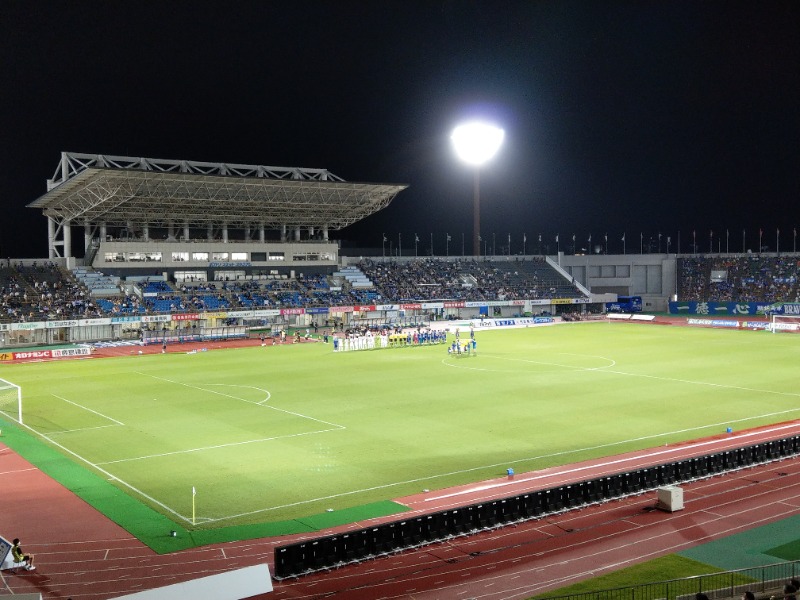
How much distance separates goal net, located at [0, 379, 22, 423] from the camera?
105ft

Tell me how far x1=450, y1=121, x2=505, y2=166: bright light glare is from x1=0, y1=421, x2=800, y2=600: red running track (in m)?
71.8

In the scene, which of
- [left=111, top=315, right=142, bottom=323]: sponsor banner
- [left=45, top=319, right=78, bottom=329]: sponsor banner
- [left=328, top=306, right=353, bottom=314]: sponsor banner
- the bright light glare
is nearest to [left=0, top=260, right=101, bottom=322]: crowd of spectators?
[left=45, top=319, right=78, bottom=329]: sponsor banner

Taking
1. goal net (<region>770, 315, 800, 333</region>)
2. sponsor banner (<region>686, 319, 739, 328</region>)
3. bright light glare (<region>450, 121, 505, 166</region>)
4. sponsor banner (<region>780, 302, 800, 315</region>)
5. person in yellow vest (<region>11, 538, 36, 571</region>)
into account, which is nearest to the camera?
person in yellow vest (<region>11, 538, 36, 571</region>)

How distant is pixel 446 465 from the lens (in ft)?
74.6

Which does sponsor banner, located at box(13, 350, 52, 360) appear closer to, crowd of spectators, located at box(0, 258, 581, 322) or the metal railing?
crowd of spectators, located at box(0, 258, 581, 322)

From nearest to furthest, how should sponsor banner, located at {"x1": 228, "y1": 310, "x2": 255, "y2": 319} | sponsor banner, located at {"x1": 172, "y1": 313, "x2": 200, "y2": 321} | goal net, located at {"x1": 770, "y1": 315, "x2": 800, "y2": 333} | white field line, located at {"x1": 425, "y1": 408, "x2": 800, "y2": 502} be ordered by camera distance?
white field line, located at {"x1": 425, "y1": 408, "x2": 800, "y2": 502}
sponsor banner, located at {"x1": 172, "y1": 313, "x2": 200, "y2": 321}
goal net, located at {"x1": 770, "y1": 315, "x2": 800, "y2": 333}
sponsor banner, located at {"x1": 228, "y1": 310, "x2": 255, "y2": 319}

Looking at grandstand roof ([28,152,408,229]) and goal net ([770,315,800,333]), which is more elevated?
grandstand roof ([28,152,408,229])

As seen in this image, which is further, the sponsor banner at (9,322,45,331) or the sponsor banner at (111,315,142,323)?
the sponsor banner at (111,315,142,323)

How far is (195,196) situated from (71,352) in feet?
64.2

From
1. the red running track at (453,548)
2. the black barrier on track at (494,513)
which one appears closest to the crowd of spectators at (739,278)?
the black barrier on track at (494,513)

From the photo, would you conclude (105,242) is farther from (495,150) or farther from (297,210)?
(495,150)

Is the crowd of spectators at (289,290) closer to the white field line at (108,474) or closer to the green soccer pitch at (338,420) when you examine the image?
the green soccer pitch at (338,420)

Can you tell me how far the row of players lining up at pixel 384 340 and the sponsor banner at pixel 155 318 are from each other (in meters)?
18.8

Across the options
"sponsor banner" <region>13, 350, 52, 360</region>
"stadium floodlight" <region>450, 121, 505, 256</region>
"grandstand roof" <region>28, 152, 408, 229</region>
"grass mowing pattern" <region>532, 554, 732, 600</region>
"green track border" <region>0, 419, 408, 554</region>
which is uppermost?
"stadium floodlight" <region>450, 121, 505, 256</region>
